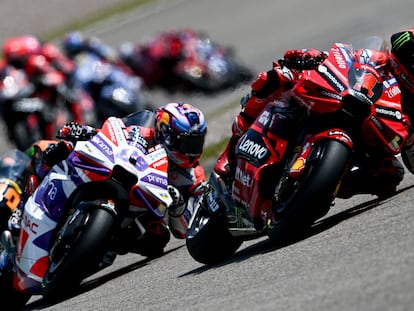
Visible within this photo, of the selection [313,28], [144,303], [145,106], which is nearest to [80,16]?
[313,28]

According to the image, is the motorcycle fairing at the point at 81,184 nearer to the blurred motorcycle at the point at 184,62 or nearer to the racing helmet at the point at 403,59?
the racing helmet at the point at 403,59

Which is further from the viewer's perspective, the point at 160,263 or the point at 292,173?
the point at 160,263

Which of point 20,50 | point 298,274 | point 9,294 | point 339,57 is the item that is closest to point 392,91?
point 339,57

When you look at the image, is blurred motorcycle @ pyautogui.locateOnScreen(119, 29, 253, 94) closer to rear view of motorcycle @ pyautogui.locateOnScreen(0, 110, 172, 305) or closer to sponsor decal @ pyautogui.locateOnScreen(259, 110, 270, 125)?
rear view of motorcycle @ pyautogui.locateOnScreen(0, 110, 172, 305)

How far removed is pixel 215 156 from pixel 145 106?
4121 millimetres

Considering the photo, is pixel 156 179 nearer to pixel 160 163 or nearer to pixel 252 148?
pixel 160 163

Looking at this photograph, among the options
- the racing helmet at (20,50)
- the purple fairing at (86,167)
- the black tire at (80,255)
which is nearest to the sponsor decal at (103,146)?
the purple fairing at (86,167)

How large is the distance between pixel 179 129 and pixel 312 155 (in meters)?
2.20

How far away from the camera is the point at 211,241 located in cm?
726

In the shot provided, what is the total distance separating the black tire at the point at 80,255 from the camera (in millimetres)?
7359

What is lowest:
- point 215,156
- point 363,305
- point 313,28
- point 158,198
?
point 313,28

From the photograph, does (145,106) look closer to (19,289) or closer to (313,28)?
(313,28)

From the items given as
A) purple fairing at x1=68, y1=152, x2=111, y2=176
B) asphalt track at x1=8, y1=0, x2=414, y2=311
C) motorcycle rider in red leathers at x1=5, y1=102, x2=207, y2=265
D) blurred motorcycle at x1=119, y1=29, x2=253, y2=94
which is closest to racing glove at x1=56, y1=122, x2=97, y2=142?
motorcycle rider in red leathers at x1=5, y1=102, x2=207, y2=265

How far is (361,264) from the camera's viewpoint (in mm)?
5176
